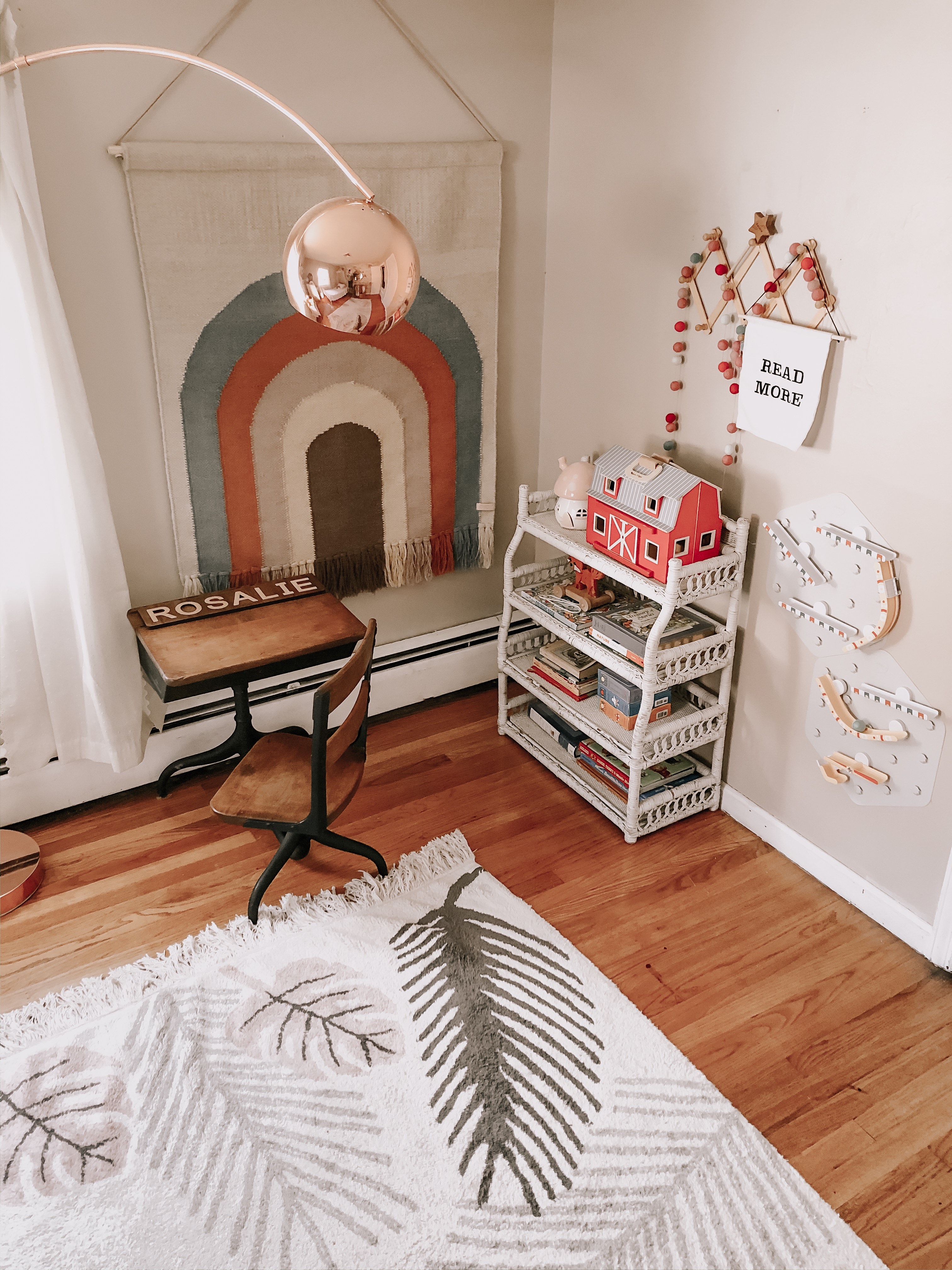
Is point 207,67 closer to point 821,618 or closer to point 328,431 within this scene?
point 328,431

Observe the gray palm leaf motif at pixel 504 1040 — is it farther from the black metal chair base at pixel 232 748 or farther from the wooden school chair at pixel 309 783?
the black metal chair base at pixel 232 748

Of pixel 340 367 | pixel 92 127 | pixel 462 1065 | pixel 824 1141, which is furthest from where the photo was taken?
pixel 340 367

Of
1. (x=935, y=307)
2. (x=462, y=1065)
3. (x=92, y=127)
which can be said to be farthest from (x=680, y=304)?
(x=462, y=1065)

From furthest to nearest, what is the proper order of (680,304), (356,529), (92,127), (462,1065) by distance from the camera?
1. (356,529)
2. (680,304)
3. (92,127)
4. (462,1065)

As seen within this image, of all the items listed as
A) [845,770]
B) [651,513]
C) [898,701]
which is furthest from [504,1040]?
[651,513]

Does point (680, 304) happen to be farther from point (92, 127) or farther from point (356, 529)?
point (92, 127)

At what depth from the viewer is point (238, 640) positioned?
8.25 ft

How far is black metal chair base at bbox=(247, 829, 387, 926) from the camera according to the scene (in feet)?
7.72

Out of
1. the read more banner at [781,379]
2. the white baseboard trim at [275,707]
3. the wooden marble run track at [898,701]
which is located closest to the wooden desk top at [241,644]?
the white baseboard trim at [275,707]

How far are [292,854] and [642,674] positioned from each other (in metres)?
1.03

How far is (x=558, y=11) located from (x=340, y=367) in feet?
3.95

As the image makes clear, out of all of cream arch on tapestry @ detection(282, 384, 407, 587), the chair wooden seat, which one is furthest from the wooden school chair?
cream arch on tapestry @ detection(282, 384, 407, 587)

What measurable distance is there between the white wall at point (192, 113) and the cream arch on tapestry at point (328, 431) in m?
0.36

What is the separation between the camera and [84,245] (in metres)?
2.36
